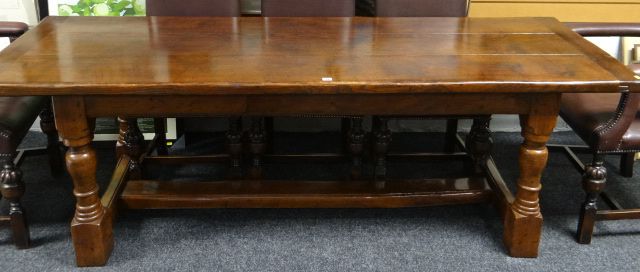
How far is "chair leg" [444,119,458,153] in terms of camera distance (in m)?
2.77

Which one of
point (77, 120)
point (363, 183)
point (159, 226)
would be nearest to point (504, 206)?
point (363, 183)

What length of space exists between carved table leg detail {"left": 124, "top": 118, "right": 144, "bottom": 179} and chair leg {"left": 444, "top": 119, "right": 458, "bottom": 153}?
4.31ft

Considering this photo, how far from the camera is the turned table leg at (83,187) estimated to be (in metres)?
1.76

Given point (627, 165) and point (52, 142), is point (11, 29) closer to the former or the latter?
point (52, 142)

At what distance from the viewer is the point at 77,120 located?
177cm

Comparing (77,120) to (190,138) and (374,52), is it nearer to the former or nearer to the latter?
(374,52)

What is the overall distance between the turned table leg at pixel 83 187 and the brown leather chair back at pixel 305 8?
1007mm

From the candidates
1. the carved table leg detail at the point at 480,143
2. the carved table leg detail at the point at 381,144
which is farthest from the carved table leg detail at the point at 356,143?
the carved table leg detail at the point at 480,143

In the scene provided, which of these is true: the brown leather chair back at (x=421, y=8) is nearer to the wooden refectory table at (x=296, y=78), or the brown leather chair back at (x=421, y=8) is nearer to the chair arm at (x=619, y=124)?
the wooden refectory table at (x=296, y=78)

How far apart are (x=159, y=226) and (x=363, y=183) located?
75 cm

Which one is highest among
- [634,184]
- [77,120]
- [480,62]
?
[480,62]

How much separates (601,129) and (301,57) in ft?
3.16

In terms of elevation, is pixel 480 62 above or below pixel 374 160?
above

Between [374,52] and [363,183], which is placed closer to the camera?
[374,52]
